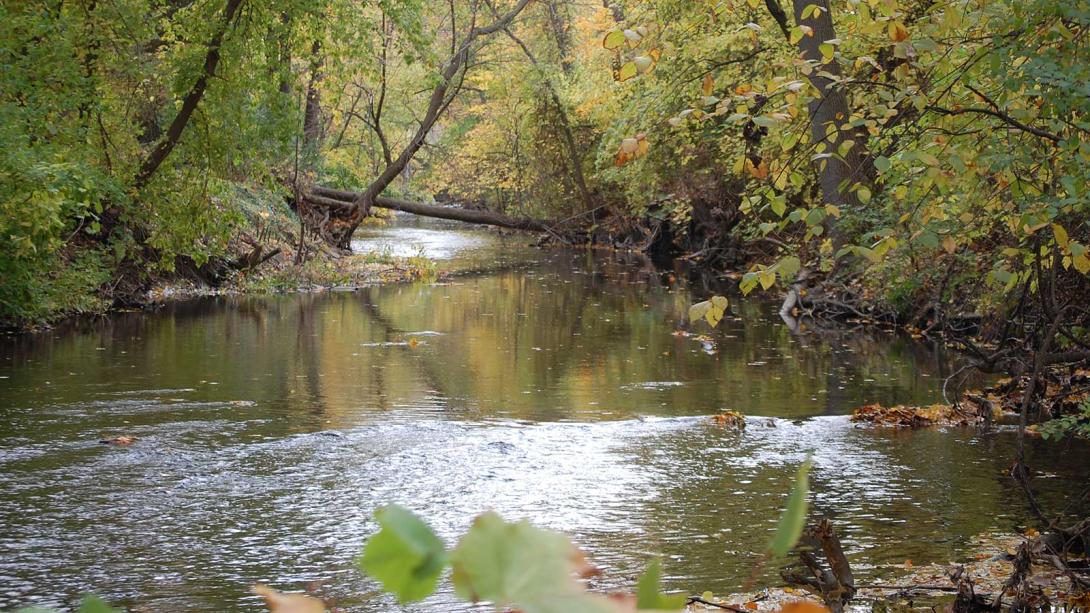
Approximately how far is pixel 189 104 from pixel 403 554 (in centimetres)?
1713

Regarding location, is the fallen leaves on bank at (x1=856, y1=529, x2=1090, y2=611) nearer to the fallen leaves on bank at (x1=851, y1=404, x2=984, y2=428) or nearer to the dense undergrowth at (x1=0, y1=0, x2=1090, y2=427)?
the dense undergrowth at (x1=0, y1=0, x2=1090, y2=427)

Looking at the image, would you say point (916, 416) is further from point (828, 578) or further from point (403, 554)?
point (403, 554)

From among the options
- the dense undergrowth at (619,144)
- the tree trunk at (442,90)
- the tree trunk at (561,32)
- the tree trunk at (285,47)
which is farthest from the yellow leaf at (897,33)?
the tree trunk at (561,32)

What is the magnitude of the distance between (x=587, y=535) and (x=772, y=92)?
3.89m

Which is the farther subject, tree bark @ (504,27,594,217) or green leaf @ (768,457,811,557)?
tree bark @ (504,27,594,217)

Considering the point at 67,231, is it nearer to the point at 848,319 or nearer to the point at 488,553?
the point at 848,319

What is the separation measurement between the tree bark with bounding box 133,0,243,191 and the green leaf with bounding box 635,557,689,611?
53.8ft

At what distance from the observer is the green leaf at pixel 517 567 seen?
0.59 meters

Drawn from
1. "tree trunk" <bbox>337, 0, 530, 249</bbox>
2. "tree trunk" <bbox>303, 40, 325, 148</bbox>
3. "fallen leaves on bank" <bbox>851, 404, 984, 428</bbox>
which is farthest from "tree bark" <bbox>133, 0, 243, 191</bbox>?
"tree trunk" <bbox>303, 40, 325, 148</bbox>

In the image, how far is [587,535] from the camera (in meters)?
7.98

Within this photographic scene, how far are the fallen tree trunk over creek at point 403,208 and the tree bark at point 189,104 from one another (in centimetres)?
1268

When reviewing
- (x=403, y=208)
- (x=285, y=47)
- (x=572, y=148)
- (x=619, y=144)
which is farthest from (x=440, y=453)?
(x=572, y=148)

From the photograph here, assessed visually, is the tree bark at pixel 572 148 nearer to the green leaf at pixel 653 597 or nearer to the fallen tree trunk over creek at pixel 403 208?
the fallen tree trunk over creek at pixel 403 208

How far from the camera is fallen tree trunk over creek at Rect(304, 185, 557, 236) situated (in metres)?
30.8
